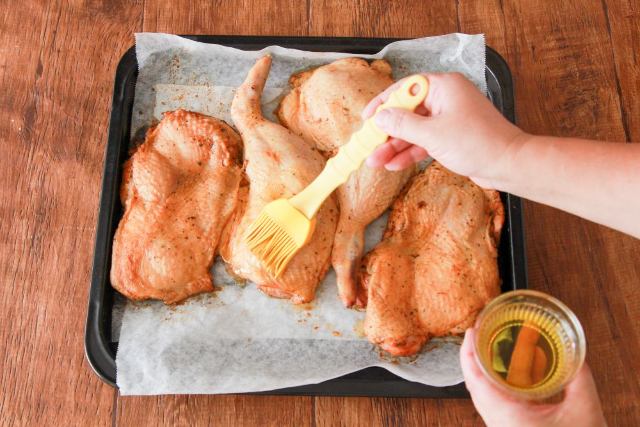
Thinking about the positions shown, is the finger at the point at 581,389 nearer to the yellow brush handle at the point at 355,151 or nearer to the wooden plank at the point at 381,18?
the yellow brush handle at the point at 355,151

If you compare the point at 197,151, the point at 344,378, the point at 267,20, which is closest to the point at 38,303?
the point at 197,151

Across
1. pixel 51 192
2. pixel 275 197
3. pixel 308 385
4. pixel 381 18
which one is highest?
pixel 381 18

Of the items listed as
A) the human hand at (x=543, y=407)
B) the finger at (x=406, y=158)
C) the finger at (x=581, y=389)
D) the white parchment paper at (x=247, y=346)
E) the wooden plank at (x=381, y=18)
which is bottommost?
the white parchment paper at (x=247, y=346)

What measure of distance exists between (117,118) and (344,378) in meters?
0.88

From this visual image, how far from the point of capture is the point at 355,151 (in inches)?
48.3

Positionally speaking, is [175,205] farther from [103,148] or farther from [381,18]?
[381,18]

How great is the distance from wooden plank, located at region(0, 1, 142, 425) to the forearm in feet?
3.54

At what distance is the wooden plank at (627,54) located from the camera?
5.44 feet

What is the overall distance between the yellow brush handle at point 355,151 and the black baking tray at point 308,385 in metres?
0.41

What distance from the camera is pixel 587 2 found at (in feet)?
5.80

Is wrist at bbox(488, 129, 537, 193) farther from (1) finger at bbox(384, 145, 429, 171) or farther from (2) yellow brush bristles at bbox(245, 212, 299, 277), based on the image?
(2) yellow brush bristles at bbox(245, 212, 299, 277)

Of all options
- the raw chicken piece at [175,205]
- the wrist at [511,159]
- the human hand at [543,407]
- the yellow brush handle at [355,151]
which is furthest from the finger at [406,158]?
the human hand at [543,407]

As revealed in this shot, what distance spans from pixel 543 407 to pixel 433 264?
0.45m

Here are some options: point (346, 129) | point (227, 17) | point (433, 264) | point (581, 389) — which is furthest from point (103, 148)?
point (581, 389)
